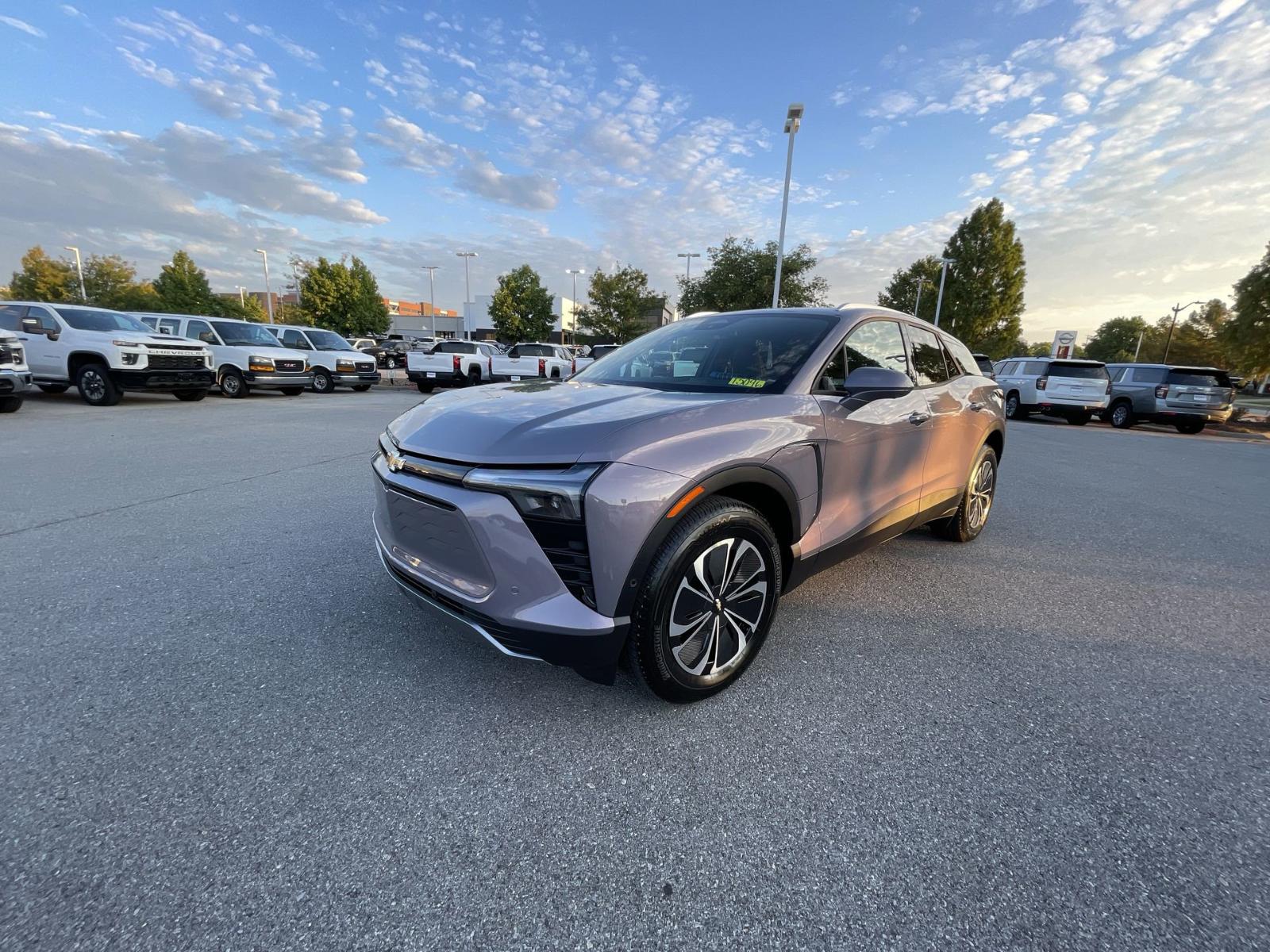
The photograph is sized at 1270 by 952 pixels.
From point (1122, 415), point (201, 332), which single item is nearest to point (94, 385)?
point (201, 332)

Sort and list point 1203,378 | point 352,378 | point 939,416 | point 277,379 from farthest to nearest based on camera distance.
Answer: point 352,378
point 1203,378
point 277,379
point 939,416

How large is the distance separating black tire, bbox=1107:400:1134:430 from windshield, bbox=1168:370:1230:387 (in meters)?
1.22

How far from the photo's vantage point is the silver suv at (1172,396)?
1441 cm

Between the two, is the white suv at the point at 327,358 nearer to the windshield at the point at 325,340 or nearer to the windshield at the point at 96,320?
the windshield at the point at 325,340

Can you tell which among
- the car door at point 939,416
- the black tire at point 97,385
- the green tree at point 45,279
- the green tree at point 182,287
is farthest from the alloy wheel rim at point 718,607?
the green tree at point 45,279

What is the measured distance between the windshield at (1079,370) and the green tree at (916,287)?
3008cm

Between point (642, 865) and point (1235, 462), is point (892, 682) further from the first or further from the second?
point (1235, 462)

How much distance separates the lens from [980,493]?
4.53 m

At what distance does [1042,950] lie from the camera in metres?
1.38

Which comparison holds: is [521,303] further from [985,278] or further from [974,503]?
[974,503]

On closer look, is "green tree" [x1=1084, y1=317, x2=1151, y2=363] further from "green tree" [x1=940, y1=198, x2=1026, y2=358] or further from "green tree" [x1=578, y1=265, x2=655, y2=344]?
"green tree" [x1=578, y1=265, x2=655, y2=344]

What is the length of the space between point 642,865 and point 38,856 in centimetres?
166

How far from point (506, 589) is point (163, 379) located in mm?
13166

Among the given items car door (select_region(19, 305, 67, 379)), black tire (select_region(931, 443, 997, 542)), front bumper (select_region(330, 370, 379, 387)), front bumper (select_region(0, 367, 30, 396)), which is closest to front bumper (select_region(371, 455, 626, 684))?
black tire (select_region(931, 443, 997, 542))
